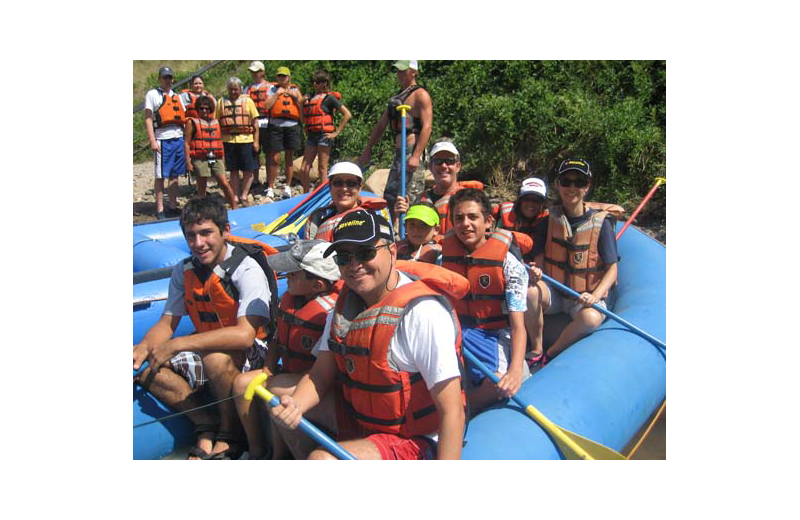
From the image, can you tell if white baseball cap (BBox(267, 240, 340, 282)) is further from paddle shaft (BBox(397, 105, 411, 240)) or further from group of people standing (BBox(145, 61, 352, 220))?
group of people standing (BBox(145, 61, 352, 220))

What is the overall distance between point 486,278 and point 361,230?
1.17 meters

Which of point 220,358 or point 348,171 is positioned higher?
point 348,171

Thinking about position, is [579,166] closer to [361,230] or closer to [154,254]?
[361,230]

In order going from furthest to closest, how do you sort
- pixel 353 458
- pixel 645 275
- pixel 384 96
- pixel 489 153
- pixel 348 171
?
pixel 384 96
pixel 489 153
pixel 645 275
pixel 348 171
pixel 353 458

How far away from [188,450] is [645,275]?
3.01 metres

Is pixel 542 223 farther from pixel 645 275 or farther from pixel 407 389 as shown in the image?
pixel 407 389

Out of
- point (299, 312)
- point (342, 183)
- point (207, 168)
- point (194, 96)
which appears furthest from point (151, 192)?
point (299, 312)

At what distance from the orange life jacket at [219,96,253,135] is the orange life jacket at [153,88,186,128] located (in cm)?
48

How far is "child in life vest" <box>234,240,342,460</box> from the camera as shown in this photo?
2531mm

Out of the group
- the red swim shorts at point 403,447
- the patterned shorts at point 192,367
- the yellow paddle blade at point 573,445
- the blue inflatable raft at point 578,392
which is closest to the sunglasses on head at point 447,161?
the blue inflatable raft at point 578,392

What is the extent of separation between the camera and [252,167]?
24.4 ft

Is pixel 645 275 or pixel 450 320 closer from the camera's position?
pixel 450 320

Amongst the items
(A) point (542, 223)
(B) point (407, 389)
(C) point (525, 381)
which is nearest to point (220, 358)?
(B) point (407, 389)

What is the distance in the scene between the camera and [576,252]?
3508 mm
